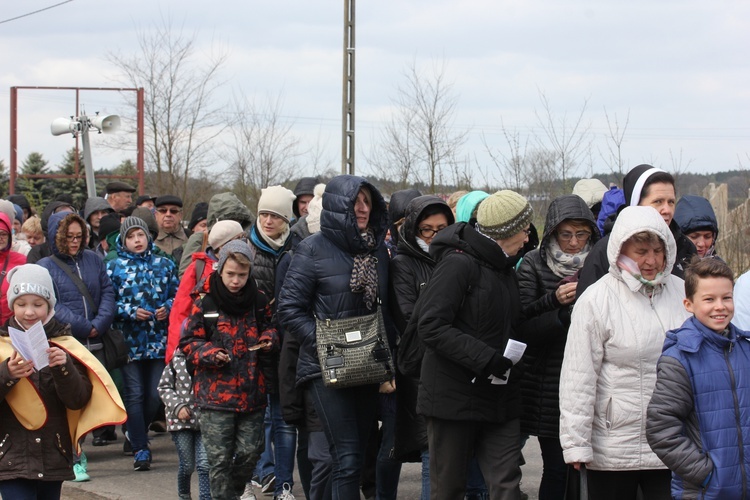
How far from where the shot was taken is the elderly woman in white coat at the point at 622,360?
15.8 ft

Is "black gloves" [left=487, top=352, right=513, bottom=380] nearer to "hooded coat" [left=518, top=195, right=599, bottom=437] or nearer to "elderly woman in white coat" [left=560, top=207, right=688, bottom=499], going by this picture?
"elderly woman in white coat" [left=560, top=207, right=688, bottom=499]

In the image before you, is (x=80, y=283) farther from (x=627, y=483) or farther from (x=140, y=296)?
(x=627, y=483)

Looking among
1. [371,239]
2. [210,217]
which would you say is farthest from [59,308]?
[371,239]

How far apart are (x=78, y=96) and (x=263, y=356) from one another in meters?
16.0

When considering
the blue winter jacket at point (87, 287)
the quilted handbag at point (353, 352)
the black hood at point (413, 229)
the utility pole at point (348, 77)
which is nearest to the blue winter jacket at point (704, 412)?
the quilted handbag at point (353, 352)

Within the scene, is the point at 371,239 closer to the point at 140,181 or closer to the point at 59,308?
the point at 59,308

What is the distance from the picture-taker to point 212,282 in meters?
6.71

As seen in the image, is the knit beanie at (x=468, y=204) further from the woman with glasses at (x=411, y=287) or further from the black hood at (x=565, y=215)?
the black hood at (x=565, y=215)

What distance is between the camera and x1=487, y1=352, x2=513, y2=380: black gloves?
5.24 meters

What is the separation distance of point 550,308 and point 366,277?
44.1 inches

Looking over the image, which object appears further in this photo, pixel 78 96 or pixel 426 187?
pixel 78 96

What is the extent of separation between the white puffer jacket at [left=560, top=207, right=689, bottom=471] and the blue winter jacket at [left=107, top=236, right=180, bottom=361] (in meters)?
5.00

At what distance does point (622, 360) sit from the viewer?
485 centimetres

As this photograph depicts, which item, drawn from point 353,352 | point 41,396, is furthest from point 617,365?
point 41,396
